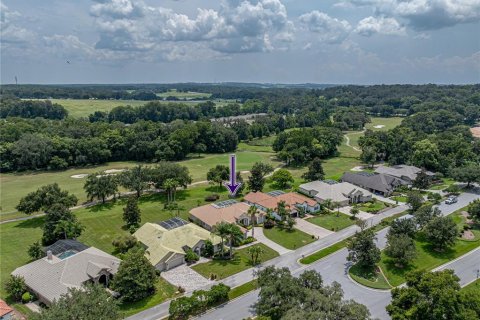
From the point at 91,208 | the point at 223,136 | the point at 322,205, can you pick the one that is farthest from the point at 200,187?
the point at 223,136

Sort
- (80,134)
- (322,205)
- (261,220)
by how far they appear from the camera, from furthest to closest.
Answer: (80,134)
(322,205)
(261,220)

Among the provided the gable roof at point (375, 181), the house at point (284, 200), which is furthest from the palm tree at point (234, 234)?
the gable roof at point (375, 181)

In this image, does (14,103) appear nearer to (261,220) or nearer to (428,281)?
(261,220)

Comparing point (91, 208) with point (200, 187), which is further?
point (200, 187)

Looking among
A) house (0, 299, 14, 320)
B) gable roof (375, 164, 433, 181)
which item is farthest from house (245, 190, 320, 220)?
house (0, 299, 14, 320)

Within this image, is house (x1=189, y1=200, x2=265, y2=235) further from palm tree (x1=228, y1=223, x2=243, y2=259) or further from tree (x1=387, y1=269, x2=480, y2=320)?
tree (x1=387, y1=269, x2=480, y2=320)

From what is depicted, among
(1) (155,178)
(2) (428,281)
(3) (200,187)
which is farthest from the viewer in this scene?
(3) (200,187)
